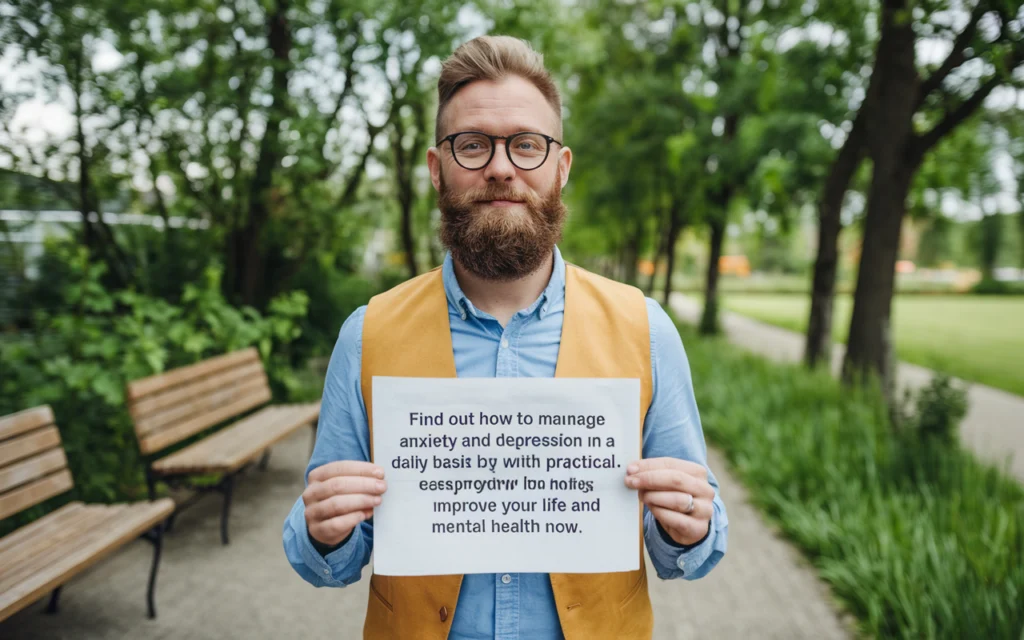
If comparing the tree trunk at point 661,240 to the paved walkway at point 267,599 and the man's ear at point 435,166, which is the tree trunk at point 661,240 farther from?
the man's ear at point 435,166

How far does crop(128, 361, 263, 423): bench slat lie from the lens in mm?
4129

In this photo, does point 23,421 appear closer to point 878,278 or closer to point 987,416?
point 878,278

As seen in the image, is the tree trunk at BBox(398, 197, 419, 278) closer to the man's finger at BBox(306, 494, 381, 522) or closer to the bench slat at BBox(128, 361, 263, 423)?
the bench slat at BBox(128, 361, 263, 423)

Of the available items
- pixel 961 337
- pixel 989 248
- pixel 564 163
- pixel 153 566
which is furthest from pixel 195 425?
pixel 989 248

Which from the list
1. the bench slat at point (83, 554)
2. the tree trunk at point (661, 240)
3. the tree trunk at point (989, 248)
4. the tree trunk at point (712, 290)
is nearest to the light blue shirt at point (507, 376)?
the bench slat at point (83, 554)

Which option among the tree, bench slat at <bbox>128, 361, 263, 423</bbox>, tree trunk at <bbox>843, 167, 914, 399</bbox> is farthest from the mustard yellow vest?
tree trunk at <bbox>843, 167, 914, 399</bbox>

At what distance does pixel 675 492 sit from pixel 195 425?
4.08 meters

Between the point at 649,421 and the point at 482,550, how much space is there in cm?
49

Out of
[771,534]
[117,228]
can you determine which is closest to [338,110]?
[117,228]

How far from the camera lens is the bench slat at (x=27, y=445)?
3.15 metres

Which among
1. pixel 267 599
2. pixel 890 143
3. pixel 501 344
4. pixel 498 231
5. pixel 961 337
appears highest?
pixel 890 143

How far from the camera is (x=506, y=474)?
1.47 metres

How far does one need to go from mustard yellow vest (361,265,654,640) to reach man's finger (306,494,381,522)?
234 mm

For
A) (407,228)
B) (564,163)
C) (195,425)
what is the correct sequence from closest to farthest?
(564,163)
(195,425)
(407,228)
